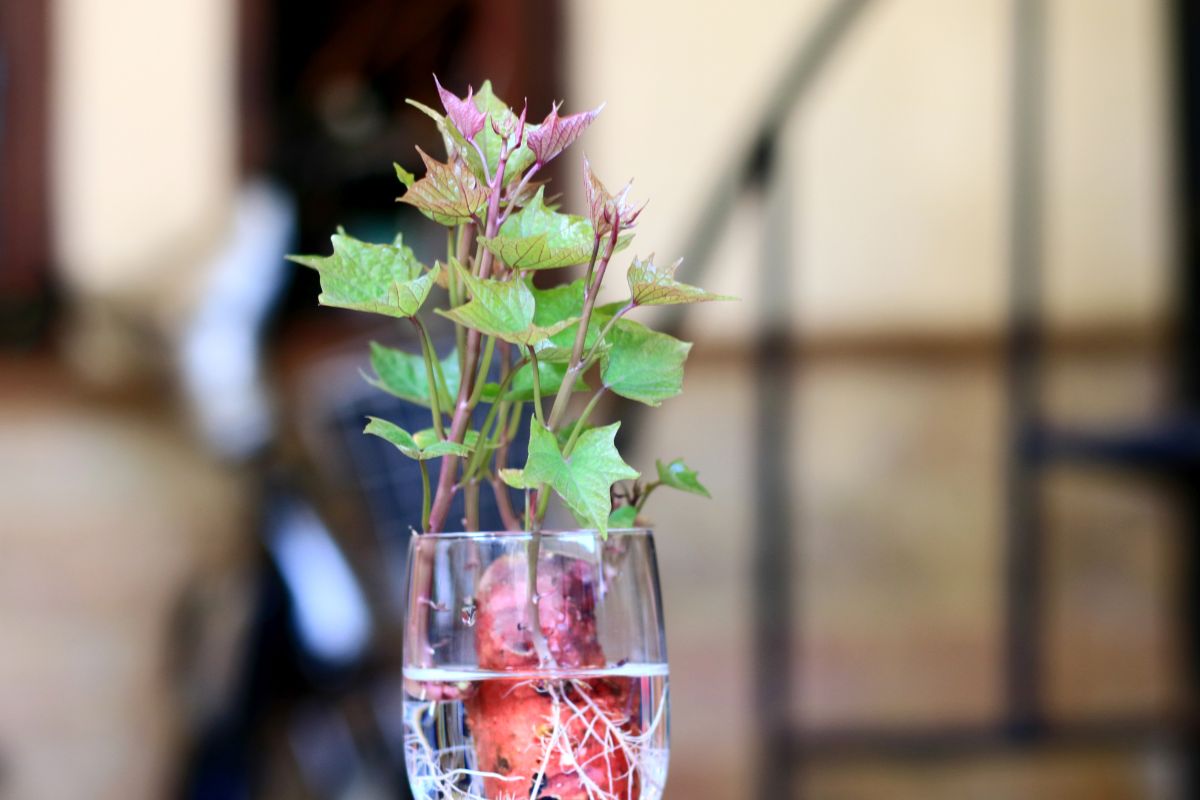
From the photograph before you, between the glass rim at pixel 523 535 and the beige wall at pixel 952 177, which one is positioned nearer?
the glass rim at pixel 523 535

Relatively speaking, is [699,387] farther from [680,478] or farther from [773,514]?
[680,478]

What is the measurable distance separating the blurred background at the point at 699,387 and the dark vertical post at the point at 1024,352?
1.14ft

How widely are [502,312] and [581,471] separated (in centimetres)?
6

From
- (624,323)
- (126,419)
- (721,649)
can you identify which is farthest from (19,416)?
(624,323)

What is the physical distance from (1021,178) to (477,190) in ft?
5.06

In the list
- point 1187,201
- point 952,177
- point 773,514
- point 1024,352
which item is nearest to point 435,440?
point 773,514

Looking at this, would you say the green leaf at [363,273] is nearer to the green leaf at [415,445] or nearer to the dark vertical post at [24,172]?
the green leaf at [415,445]

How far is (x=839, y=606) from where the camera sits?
2.50 m

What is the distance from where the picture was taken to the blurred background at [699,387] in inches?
91.4

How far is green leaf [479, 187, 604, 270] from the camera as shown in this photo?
1.55 feet

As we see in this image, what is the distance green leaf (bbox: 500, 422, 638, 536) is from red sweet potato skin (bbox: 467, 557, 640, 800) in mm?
33

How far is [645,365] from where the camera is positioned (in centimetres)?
50

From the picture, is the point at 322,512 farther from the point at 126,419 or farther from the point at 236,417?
the point at 126,419

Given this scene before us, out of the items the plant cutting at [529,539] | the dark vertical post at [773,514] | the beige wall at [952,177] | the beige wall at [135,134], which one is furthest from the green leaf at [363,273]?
the beige wall at [135,134]
